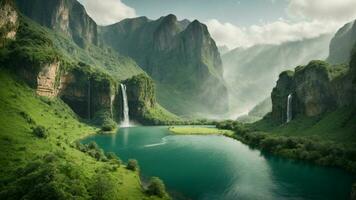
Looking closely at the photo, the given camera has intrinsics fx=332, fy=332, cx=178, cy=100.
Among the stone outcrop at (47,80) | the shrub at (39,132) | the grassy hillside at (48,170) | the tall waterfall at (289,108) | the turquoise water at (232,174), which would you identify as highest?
the stone outcrop at (47,80)

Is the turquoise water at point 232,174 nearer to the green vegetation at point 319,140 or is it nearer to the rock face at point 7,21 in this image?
the green vegetation at point 319,140

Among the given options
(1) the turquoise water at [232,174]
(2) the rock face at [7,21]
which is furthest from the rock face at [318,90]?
(2) the rock face at [7,21]

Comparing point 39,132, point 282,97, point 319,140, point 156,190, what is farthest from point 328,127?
point 39,132

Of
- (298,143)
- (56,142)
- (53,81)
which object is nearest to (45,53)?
(53,81)

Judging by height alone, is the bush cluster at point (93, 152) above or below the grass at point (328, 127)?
below

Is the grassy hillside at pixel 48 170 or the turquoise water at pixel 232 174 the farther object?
the turquoise water at pixel 232 174

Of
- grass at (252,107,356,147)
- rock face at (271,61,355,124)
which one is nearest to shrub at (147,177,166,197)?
grass at (252,107,356,147)
